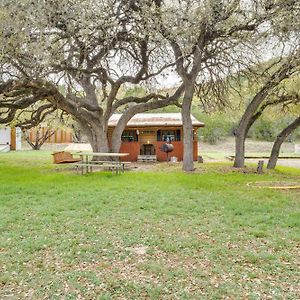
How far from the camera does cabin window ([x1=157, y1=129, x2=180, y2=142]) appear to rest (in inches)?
771

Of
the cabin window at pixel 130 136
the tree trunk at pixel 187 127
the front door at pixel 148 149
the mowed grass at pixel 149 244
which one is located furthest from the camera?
the front door at pixel 148 149

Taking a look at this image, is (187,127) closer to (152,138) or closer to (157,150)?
(157,150)

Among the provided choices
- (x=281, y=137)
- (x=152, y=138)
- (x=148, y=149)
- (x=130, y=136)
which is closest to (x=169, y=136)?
(x=152, y=138)

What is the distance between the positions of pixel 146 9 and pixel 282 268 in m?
8.07

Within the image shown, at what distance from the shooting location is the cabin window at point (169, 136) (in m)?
19.6

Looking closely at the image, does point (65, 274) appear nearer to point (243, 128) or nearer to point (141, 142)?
point (243, 128)

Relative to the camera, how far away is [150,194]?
836 centimetres

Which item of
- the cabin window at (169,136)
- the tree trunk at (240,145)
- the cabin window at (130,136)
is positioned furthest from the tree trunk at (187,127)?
the cabin window at (130,136)

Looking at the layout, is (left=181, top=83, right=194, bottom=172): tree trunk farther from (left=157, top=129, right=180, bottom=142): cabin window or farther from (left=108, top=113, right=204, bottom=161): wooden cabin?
(left=157, top=129, right=180, bottom=142): cabin window

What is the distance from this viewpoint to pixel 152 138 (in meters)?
→ 19.7

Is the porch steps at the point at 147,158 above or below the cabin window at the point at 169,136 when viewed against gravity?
below

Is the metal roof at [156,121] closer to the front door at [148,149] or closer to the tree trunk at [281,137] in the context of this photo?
the front door at [148,149]

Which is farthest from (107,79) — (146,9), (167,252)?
(167,252)

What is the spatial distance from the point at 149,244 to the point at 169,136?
49.5 feet
